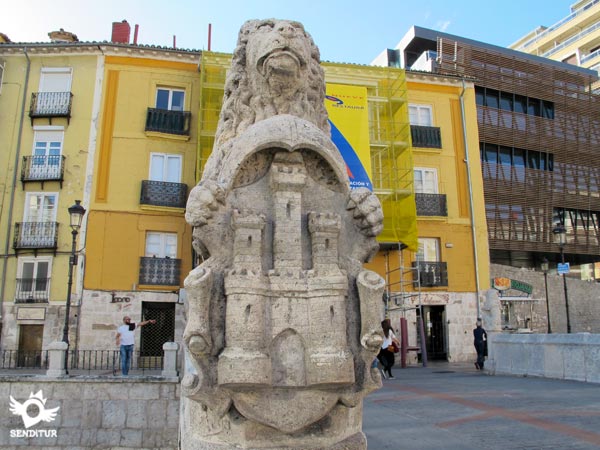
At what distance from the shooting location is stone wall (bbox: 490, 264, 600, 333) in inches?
904

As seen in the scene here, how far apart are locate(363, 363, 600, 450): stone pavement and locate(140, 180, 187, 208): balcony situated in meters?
12.0

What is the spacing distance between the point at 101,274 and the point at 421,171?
12.9 metres

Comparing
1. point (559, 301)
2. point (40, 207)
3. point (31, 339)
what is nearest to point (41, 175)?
point (40, 207)

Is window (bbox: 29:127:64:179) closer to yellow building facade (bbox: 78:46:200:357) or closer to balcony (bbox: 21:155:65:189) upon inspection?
balcony (bbox: 21:155:65:189)

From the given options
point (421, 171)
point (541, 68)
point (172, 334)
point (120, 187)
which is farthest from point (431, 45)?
point (172, 334)

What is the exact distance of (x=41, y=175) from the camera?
1903 cm

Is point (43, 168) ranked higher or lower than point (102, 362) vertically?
higher

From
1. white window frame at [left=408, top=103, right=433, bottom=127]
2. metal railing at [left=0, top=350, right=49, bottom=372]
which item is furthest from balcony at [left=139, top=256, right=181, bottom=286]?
white window frame at [left=408, top=103, right=433, bottom=127]

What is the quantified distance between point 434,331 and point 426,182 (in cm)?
598

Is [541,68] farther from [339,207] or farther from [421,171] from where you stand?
[339,207]

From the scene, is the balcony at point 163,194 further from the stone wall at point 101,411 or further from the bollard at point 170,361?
the stone wall at point 101,411

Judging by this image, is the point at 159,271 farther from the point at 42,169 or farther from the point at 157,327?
the point at 42,169

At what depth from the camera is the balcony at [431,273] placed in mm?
20141

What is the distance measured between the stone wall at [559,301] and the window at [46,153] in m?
17.4
